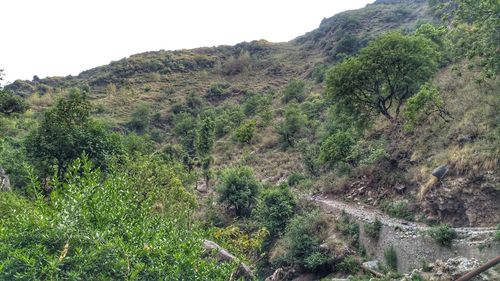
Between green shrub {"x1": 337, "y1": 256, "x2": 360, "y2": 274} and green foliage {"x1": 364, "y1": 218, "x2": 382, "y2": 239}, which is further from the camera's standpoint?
green foliage {"x1": 364, "y1": 218, "x2": 382, "y2": 239}

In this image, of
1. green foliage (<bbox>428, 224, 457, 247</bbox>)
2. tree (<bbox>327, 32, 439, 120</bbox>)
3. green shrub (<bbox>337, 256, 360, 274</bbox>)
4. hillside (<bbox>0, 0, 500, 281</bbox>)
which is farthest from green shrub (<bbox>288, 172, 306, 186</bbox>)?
green foliage (<bbox>428, 224, 457, 247</bbox>)

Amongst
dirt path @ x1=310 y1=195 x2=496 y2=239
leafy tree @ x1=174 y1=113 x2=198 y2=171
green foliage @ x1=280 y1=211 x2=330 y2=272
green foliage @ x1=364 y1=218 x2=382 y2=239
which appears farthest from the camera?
leafy tree @ x1=174 y1=113 x2=198 y2=171

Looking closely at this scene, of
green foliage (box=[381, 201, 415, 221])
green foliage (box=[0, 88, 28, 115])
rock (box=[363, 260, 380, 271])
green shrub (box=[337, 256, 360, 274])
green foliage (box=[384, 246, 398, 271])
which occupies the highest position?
green foliage (box=[0, 88, 28, 115])

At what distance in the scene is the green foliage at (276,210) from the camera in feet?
67.7

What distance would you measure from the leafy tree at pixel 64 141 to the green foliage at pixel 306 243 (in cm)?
957

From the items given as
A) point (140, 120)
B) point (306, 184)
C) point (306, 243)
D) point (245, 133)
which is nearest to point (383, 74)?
point (306, 184)

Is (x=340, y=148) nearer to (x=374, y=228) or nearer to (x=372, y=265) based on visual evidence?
(x=374, y=228)

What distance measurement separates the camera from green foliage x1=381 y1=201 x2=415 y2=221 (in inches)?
636

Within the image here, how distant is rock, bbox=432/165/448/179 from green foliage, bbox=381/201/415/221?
1.94 m

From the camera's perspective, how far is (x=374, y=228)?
52.9ft

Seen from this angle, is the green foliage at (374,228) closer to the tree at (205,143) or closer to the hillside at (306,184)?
the hillside at (306,184)

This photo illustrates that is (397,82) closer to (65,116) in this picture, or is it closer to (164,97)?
(65,116)

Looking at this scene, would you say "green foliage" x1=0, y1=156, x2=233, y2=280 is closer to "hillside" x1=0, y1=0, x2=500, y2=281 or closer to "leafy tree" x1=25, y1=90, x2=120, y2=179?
"hillside" x1=0, y1=0, x2=500, y2=281

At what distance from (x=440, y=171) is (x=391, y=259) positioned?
12.7ft
